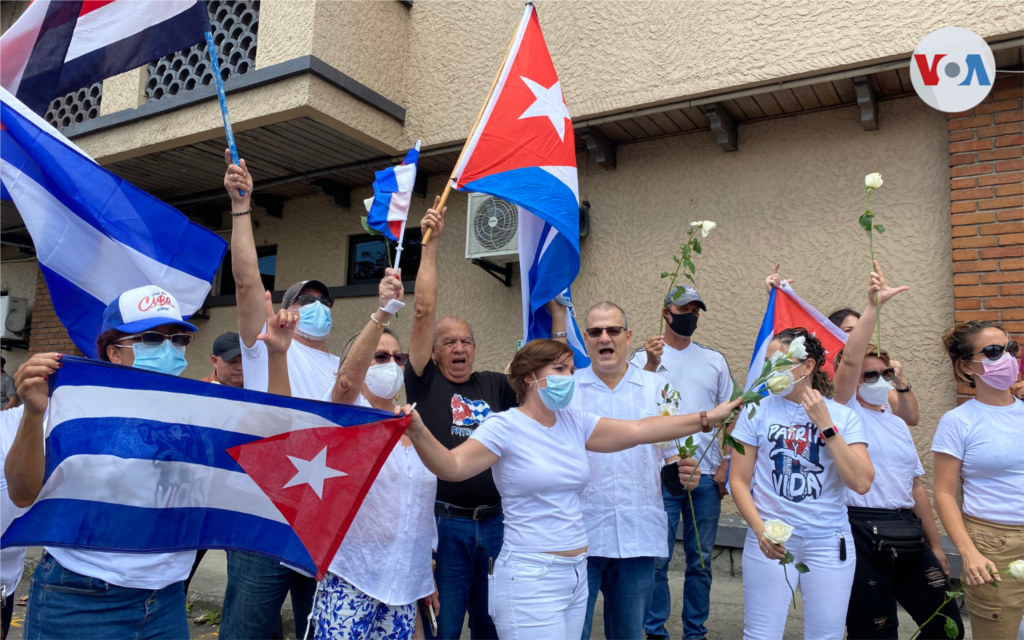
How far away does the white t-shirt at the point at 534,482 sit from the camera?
8.98 feet

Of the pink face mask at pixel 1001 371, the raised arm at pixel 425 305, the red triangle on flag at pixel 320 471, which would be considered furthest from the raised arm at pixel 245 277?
the pink face mask at pixel 1001 371

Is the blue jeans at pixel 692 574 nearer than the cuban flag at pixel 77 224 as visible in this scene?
No

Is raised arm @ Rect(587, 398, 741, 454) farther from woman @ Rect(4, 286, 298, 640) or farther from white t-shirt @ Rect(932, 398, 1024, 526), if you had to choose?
woman @ Rect(4, 286, 298, 640)

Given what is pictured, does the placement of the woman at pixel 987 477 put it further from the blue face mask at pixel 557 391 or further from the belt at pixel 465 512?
the belt at pixel 465 512

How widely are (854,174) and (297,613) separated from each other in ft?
16.0

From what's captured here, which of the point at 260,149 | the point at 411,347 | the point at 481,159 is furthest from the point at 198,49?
the point at 411,347

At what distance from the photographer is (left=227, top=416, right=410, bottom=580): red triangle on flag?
246 centimetres

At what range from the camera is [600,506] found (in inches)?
130

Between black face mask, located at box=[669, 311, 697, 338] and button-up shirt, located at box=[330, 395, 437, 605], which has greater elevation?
black face mask, located at box=[669, 311, 697, 338]

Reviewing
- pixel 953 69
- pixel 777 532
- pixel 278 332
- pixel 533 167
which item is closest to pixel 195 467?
pixel 278 332

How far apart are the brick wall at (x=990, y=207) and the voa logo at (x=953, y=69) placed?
38 cm

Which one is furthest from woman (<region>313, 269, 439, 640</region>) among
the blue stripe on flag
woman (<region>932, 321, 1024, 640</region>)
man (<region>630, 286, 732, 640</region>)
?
woman (<region>932, 321, 1024, 640</region>)

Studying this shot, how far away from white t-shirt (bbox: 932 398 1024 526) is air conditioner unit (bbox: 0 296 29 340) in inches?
442

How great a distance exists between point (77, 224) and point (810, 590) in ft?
11.9
